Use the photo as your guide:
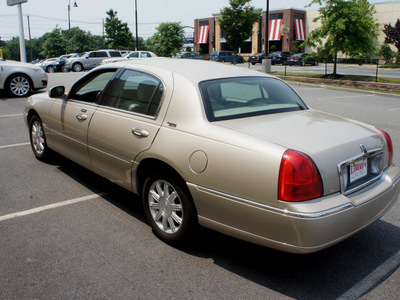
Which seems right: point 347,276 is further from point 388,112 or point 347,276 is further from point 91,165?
point 388,112

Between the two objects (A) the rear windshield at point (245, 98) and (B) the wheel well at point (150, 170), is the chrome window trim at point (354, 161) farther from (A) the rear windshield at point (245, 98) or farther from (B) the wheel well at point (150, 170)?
(B) the wheel well at point (150, 170)

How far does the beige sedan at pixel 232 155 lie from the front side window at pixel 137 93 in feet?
0.04

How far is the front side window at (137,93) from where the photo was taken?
155 inches

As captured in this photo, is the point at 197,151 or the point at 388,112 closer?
the point at 197,151

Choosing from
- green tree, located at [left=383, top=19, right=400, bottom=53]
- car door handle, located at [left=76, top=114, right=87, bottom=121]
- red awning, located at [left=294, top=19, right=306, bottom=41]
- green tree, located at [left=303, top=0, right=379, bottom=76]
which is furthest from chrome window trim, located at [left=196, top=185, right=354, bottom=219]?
red awning, located at [left=294, top=19, right=306, bottom=41]

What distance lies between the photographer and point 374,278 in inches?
125

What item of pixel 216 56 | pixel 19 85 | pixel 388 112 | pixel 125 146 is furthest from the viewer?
pixel 216 56

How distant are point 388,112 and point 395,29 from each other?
139 feet

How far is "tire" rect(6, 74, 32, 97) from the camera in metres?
13.8

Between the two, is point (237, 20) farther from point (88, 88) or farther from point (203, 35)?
point (203, 35)

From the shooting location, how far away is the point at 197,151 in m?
3.28

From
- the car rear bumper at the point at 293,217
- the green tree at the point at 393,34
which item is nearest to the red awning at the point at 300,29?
the green tree at the point at 393,34

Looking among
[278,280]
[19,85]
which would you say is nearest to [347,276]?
[278,280]

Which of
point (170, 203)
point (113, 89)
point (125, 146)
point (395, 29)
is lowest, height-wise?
point (170, 203)
